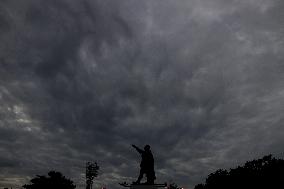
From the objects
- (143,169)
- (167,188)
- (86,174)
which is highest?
(86,174)

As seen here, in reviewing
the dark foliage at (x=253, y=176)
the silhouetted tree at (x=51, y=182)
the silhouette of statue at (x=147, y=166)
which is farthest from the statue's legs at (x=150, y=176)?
the silhouetted tree at (x=51, y=182)

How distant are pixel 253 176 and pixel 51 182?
43.6 meters

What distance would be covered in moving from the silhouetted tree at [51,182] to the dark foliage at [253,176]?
32357 mm

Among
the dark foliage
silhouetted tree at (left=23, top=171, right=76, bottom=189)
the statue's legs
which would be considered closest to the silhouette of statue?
the statue's legs

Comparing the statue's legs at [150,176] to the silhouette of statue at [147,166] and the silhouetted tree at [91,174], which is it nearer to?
the silhouette of statue at [147,166]

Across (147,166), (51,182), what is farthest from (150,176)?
(51,182)

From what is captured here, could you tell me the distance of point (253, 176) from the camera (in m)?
57.5

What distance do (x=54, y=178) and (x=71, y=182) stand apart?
468 cm

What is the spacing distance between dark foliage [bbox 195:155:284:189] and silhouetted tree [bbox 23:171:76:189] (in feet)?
106

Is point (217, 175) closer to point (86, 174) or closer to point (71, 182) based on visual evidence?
point (86, 174)

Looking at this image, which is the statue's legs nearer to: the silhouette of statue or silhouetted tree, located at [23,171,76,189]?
the silhouette of statue

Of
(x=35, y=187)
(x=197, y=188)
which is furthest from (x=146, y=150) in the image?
(x=197, y=188)

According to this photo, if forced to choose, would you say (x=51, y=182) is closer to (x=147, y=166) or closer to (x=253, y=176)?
(x=253, y=176)

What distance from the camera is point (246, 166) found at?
64.6 meters
